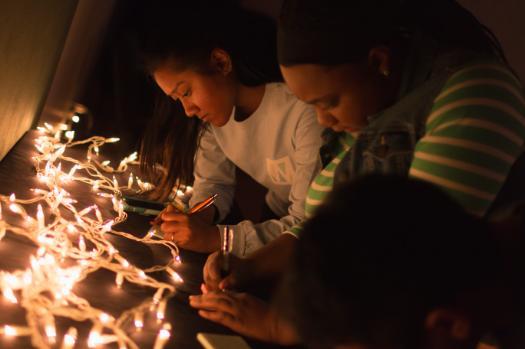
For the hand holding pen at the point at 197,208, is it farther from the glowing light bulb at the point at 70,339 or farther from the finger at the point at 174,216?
the glowing light bulb at the point at 70,339

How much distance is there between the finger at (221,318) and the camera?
3.29 feet

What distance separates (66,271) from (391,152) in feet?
1.99

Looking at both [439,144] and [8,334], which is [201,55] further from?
[8,334]

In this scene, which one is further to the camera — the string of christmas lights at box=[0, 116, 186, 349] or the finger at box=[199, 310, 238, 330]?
the finger at box=[199, 310, 238, 330]

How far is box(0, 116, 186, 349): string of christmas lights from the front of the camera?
845mm

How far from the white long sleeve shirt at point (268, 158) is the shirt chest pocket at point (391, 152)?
1.21 ft

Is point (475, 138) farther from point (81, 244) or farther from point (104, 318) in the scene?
point (81, 244)

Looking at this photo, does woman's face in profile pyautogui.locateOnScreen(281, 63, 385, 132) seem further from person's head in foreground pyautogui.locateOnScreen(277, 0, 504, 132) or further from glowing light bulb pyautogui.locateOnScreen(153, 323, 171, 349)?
glowing light bulb pyautogui.locateOnScreen(153, 323, 171, 349)

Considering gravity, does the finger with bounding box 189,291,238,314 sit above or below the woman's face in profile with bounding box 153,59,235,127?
below

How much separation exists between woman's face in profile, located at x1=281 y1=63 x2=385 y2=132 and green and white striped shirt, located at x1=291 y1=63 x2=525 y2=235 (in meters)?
0.16

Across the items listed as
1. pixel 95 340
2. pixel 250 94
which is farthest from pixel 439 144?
pixel 250 94

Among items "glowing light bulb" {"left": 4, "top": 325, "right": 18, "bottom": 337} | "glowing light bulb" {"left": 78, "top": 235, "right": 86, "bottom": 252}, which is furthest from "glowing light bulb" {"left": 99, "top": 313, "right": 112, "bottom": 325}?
"glowing light bulb" {"left": 78, "top": 235, "right": 86, "bottom": 252}

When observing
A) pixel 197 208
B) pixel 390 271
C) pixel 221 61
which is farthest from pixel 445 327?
pixel 221 61

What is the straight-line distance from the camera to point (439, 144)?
931mm
